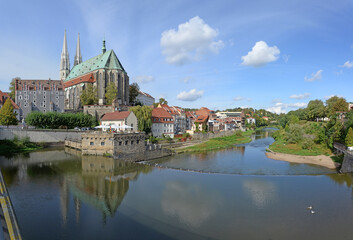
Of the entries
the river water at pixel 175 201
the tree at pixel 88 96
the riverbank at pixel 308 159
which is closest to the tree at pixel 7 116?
the river water at pixel 175 201

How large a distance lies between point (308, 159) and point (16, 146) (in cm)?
6053

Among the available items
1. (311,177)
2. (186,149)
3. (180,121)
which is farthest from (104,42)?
(311,177)

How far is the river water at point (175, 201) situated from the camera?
664 inches

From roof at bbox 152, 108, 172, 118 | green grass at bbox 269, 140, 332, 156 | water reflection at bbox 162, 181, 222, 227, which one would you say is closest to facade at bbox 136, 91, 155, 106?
roof at bbox 152, 108, 172, 118

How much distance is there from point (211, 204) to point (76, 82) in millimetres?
87866

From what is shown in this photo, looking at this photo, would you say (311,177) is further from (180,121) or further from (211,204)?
(180,121)

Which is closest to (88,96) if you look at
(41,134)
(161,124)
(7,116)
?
(41,134)

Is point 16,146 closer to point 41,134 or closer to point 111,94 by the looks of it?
point 41,134

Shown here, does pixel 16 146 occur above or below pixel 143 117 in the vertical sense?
below

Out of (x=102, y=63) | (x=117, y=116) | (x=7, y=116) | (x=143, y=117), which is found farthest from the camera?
(x=102, y=63)

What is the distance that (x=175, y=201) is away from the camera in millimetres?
22391

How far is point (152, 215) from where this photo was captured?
755 inches

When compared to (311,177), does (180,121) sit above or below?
above

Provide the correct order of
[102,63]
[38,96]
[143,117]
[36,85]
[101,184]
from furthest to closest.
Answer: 1. [102,63]
2. [36,85]
3. [38,96]
4. [143,117]
5. [101,184]
